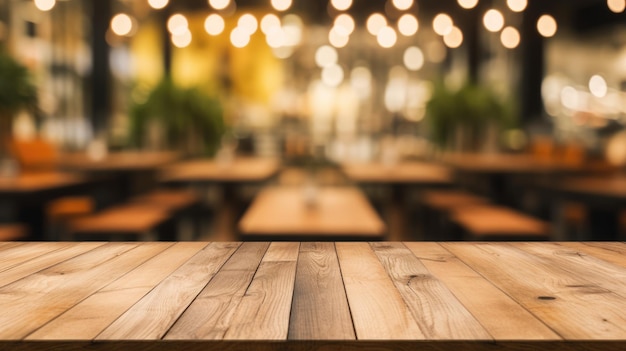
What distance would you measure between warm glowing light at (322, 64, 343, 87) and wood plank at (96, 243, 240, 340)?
14.1m

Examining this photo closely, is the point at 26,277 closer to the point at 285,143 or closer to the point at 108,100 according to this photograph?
the point at 108,100

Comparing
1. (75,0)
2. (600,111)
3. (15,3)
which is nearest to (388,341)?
(15,3)

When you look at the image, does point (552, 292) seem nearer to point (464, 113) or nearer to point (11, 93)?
point (11, 93)

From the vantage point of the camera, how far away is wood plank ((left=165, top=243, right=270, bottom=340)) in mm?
1148

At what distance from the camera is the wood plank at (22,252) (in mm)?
1724

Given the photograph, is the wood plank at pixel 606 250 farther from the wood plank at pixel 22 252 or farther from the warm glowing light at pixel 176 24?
the warm glowing light at pixel 176 24

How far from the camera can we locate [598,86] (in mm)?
14406

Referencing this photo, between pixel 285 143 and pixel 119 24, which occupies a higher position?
pixel 119 24

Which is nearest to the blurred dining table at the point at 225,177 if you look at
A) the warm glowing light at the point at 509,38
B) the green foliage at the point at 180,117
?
the green foliage at the point at 180,117

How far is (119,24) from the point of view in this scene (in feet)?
28.0

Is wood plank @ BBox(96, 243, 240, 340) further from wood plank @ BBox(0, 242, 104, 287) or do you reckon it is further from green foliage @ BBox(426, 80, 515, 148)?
green foliage @ BBox(426, 80, 515, 148)

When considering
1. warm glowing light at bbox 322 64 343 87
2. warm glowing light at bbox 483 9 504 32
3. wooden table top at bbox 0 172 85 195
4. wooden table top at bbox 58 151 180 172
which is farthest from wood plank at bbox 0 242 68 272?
warm glowing light at bbox 322 64 343 87

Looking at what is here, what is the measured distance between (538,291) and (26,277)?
1.19 m

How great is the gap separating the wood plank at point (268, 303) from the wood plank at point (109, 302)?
23 cm
